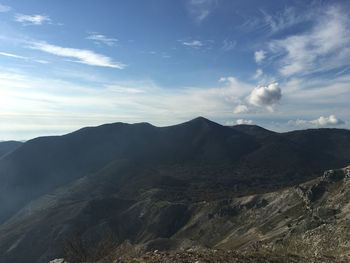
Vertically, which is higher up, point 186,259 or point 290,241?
point 186,259

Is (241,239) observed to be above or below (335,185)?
below

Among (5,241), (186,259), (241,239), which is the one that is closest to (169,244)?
(241,239)

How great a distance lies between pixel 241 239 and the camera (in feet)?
416

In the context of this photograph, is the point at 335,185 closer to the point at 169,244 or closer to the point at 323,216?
the point at 323,216

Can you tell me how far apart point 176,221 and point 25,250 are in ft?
231

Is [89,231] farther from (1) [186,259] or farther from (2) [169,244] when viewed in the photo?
(1) [186,259]

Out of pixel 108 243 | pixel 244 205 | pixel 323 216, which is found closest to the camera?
pixel 108 243

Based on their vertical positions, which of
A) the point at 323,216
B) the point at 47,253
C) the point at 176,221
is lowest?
the point at 47,253

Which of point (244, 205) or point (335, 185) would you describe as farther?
point (244, 205)

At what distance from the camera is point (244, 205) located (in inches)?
6452

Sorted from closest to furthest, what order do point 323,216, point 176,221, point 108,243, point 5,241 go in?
1. point 108,243
2. point 323,216
3. point 176,221
4. point 5,241

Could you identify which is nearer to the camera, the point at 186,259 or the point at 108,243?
the point at 186,259

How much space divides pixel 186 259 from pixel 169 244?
3647 inches

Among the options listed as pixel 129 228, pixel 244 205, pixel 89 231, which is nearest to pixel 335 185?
pixel 244 205
